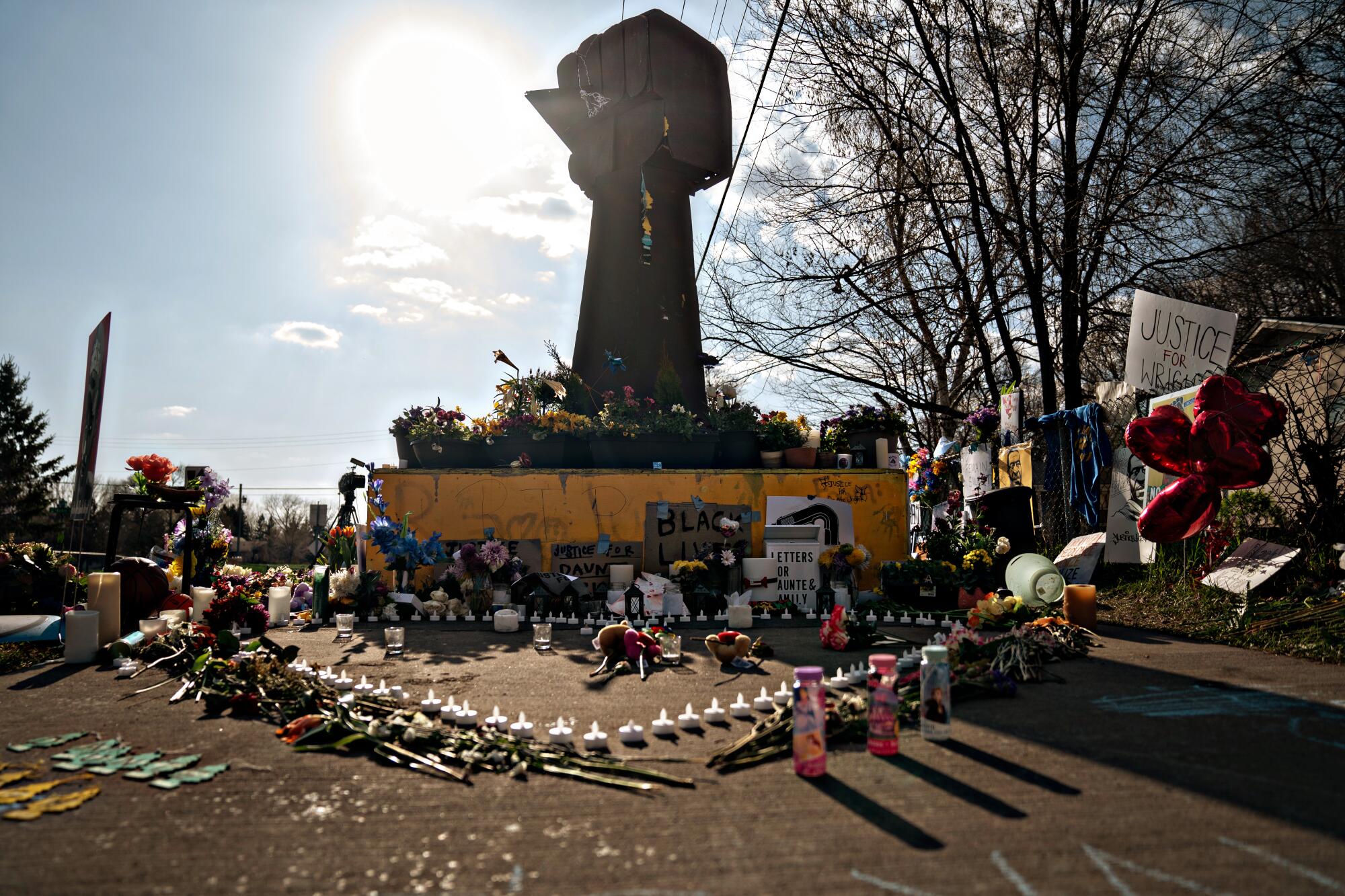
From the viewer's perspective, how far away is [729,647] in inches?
270

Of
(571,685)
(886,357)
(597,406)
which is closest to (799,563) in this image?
(597,406)

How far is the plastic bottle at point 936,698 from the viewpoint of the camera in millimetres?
4422

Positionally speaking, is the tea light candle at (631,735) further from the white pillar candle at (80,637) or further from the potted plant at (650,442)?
the potted plant at (650,442)

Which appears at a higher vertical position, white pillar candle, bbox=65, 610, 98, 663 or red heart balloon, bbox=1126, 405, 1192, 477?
red heart balloon, bbox=1126, 405, 1192, 477

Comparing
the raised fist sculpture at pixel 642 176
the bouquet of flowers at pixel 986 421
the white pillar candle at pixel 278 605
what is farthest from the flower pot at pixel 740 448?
the white pillar candle at pixel 278 605

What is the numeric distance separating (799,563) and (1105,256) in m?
8.85

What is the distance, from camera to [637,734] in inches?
177

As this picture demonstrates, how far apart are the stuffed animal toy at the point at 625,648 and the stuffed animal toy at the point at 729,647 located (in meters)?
0.45

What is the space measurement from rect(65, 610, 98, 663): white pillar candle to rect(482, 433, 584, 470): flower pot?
214 inches

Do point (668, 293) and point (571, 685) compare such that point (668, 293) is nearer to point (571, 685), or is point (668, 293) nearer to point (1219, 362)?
point (1219, 362)

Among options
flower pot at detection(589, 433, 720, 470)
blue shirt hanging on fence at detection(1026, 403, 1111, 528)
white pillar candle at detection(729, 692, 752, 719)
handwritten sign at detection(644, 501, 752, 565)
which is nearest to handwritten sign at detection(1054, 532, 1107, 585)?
blue shirt hanging on fence at detection(1026, 403, 1111, 528)

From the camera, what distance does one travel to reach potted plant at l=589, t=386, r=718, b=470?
39.2 feet

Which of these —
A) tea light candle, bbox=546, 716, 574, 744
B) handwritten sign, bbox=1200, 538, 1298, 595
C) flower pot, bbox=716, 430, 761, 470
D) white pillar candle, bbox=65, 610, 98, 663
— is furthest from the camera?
flower pot, bbox=716, 430, 761, 470

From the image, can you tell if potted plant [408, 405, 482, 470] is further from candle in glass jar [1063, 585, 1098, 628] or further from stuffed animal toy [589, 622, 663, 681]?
candle in glass jar [1063, 585, 1098, 628]
